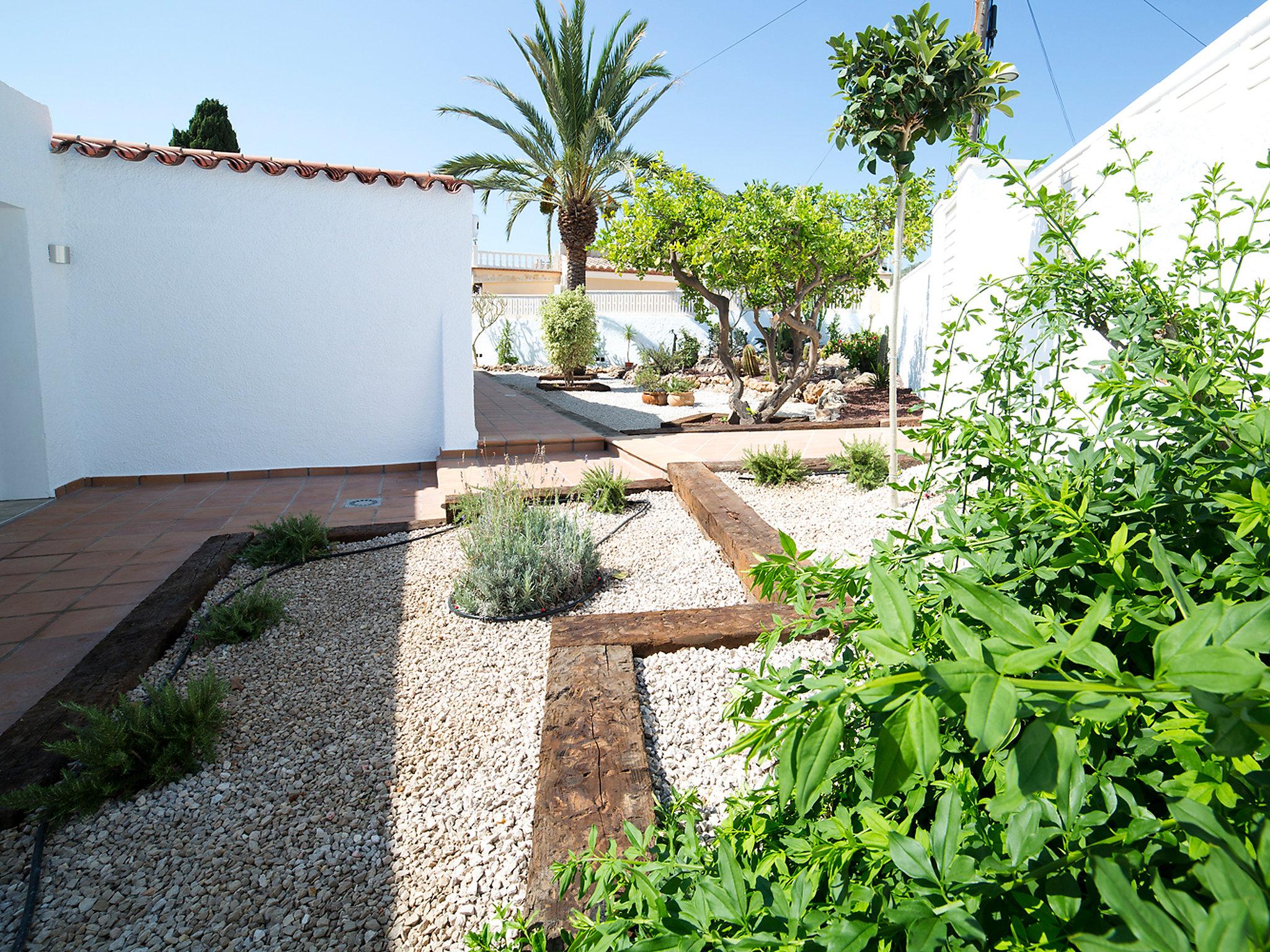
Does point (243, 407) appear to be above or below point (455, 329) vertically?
below

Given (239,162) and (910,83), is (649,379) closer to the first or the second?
(239,162)

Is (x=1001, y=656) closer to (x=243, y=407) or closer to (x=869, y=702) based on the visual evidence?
(x=869, y=702)

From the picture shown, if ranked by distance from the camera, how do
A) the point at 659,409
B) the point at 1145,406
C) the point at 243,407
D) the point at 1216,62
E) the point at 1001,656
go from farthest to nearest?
the point at 659,409 < the point at 243,407 < the point at 1216,62 < the point at 1145,406 < the point at 1001,656

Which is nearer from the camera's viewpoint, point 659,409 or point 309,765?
point 309,765

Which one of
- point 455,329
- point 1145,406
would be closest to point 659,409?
point 455,329

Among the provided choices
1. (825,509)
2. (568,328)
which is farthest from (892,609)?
(568,328)

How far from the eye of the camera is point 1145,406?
1006mm

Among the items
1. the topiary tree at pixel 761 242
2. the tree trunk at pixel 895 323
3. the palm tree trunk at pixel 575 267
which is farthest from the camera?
the palm tree trunk at pixel 575 267

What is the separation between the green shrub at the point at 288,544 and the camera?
419cm

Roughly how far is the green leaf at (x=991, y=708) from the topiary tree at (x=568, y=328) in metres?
14.5

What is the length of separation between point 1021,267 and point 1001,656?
4966mm

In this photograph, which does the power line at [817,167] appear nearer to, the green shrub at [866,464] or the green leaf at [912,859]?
the green shrub at [866,464]

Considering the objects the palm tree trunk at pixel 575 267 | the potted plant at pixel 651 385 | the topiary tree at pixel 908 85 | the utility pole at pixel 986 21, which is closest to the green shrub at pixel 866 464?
the topiary tree at pixel 908 85

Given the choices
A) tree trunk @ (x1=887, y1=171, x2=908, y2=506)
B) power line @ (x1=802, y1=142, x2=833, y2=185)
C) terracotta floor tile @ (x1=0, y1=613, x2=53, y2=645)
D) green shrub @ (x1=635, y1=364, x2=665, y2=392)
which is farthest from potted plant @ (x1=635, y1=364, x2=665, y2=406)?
terracotta floor tile @ (x1=0, y1=613, x2=53, y2=645)
